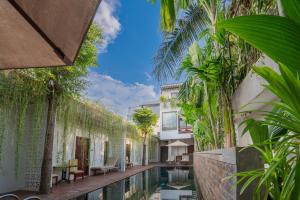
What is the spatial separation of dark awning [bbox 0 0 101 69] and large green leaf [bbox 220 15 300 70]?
1.05 metres

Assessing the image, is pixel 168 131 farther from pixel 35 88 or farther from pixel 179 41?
pixel 179 41

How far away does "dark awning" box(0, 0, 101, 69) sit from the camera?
1.71 m

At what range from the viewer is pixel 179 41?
626 centimetres

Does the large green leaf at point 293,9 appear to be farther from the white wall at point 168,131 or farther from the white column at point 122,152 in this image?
the white wall at point 168,131

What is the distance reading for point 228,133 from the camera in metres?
4.04

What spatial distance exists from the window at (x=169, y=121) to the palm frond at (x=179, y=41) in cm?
2459

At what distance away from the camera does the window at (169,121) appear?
30.9 metres

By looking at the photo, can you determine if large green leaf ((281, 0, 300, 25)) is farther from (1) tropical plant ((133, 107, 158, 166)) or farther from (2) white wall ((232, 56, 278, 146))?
(1) tropical plant ((133, 107, 158, 166))

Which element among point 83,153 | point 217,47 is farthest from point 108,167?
point 217,47

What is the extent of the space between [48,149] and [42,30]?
6689 mm

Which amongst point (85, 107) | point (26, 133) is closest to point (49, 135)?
point (26, 133)

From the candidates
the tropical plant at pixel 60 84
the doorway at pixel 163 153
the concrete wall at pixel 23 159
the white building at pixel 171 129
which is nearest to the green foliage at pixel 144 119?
the white building at pixel 171 129

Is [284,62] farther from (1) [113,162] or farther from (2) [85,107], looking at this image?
(1) [113,162]

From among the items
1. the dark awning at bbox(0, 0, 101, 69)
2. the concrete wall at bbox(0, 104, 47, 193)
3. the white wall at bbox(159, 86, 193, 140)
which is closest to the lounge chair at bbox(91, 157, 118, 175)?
the concrete wall at bbox(0, 104, 47, 193)
